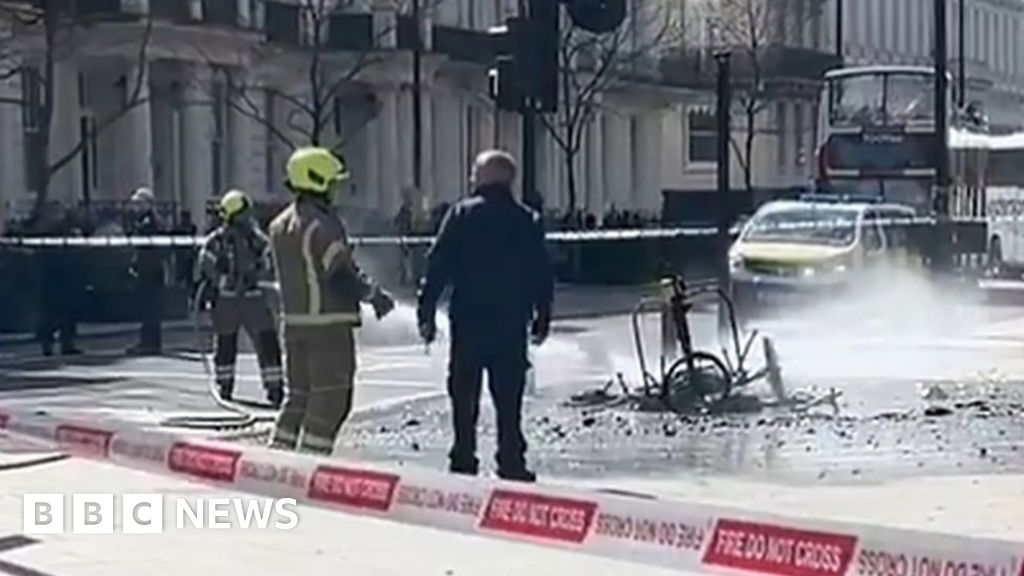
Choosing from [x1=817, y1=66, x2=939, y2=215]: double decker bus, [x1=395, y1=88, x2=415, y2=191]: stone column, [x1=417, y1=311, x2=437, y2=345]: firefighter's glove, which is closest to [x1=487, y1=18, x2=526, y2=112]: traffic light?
[x1=417, y1=311, x2=437, y2=345]: firefighter's glove

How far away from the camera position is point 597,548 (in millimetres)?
7723

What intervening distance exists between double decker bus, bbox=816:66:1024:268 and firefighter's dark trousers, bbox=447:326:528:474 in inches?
1206

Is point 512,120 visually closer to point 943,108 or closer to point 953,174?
point 953,174

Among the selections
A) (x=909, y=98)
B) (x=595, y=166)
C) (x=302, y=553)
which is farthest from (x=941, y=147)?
(x=595, y=166)

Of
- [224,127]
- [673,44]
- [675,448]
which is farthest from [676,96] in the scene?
[675,448]

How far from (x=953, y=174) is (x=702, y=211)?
38.9 feet

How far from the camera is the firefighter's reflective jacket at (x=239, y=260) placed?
1673 centimetres

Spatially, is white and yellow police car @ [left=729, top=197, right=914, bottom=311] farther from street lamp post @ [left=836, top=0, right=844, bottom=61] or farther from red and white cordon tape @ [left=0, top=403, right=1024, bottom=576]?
street lamp post @ [left=836, top=0, right=844, bottom=61]

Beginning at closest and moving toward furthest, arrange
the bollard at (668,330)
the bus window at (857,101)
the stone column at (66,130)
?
the bollard at (668,330), the stone column at (66,130), the bus window at (857,101)

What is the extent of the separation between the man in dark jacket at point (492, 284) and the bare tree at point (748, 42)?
49.9 meters

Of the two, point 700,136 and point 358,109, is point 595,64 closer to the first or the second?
point 358,109

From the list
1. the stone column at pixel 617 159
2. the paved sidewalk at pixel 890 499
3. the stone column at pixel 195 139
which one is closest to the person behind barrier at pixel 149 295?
the paved sidewalk at pixel 890 499

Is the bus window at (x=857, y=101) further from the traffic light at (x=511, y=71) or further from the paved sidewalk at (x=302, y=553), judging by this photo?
the paved sidewalk at (x=302, y=553)

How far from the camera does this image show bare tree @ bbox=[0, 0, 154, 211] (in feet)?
117
